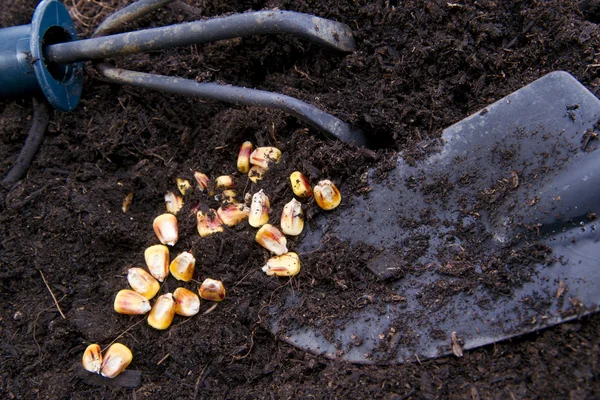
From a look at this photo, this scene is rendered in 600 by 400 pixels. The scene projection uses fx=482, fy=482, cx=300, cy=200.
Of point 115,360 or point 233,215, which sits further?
point 233,215

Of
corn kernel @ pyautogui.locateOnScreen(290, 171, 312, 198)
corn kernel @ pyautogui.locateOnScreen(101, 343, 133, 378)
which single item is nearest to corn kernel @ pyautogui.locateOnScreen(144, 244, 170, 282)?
corn kernel @ pyautogui.locateOnScreen(101, 343, 133, 378)

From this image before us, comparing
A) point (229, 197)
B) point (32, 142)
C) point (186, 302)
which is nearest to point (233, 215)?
point (229, 197)

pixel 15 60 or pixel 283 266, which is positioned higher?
pixel 15 60

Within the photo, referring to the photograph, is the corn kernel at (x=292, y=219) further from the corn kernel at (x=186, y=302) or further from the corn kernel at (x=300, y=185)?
the corn kernel at (x=186, y=302)

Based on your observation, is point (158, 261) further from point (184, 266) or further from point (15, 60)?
point (15, 60)

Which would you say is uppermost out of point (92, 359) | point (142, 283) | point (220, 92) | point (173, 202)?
point (220, 92)
